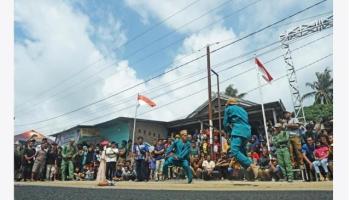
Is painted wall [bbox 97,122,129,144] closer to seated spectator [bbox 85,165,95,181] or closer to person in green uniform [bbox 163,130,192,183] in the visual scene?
seated spectator [bbox 85,165,95,181]

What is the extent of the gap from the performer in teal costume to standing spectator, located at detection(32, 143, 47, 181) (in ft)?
16.9

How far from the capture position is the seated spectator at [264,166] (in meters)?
6.47

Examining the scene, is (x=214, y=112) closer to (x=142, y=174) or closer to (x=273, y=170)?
(x=142, y=174)

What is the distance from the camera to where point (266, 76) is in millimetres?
8969

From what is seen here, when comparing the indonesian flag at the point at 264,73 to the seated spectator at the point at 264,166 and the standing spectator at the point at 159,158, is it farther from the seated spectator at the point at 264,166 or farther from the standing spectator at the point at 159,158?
the standing spectator at the point at 159,158

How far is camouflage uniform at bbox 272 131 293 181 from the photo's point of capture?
5.51 metres

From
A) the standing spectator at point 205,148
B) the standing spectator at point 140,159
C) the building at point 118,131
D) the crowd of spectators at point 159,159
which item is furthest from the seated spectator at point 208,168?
A: the building at point 118,131

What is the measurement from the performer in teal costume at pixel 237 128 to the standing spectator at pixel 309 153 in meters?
0.98

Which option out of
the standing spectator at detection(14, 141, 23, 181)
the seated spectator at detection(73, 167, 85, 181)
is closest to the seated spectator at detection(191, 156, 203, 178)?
the seated spectator at detection(73, 167, 85, 181)

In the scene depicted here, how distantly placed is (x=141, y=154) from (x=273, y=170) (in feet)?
9.52

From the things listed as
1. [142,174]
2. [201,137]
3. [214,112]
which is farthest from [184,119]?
[142,174]

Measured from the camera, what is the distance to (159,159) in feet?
28.9

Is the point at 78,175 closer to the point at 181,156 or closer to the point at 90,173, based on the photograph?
the point at 90,173

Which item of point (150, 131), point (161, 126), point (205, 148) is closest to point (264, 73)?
point (205, 148)
